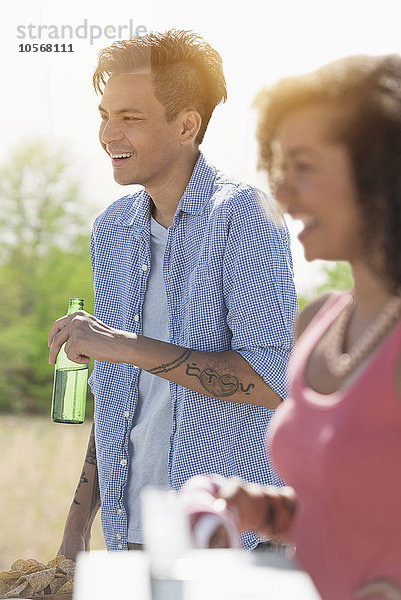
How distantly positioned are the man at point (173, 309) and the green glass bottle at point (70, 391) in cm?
5

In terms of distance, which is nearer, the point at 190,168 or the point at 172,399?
the point at 172,399

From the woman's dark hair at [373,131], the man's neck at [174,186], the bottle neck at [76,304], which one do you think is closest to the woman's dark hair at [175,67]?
the man's neck at [174,186]

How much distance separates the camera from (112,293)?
8.73 feet

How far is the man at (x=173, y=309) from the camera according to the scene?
228 centimetres

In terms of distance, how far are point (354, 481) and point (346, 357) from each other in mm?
213

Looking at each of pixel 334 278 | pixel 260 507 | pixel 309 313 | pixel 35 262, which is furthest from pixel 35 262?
pixel 260 507

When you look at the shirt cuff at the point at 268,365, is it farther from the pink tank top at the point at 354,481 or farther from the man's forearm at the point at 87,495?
the pink tank top at the point at 354,481

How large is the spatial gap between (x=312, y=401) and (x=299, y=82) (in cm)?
45

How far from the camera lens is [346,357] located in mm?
1272

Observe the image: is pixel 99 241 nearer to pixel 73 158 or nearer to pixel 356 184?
pixel 356 184

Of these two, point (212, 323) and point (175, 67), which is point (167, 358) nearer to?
point (212, 323)

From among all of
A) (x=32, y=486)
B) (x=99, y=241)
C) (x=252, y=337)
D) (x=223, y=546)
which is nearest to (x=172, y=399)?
(x=252, y=337)

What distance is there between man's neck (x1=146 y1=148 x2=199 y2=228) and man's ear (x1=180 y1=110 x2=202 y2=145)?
0.05 meters

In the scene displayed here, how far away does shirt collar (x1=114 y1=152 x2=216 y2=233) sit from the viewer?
2.47 meters
